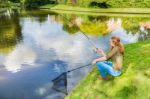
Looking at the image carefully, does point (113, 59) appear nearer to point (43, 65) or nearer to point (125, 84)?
point (125, 84)

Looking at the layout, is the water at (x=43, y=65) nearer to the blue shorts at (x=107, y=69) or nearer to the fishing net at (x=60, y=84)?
the fishing net at (x=60, y=84)

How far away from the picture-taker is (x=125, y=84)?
1711 centimetres

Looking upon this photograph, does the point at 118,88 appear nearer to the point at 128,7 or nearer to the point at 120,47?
the point at 120,47

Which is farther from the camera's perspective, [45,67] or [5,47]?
[5,47]

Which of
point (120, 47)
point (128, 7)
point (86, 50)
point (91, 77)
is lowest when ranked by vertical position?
point (128, 7)

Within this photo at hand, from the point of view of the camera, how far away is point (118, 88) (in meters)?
17.1

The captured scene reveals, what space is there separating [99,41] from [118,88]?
81.0 ft

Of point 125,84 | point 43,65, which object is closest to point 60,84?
point 125,84

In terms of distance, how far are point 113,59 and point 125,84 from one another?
1.88 metres

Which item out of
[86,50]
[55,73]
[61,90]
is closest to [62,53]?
[86,50]

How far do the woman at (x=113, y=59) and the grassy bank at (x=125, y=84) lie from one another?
75cm

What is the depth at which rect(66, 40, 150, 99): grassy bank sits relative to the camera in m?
16.1

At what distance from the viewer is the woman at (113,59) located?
607 inches

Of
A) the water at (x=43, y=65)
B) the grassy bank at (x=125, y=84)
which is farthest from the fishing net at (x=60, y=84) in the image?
the grassy bank at (x=125, y=84)
